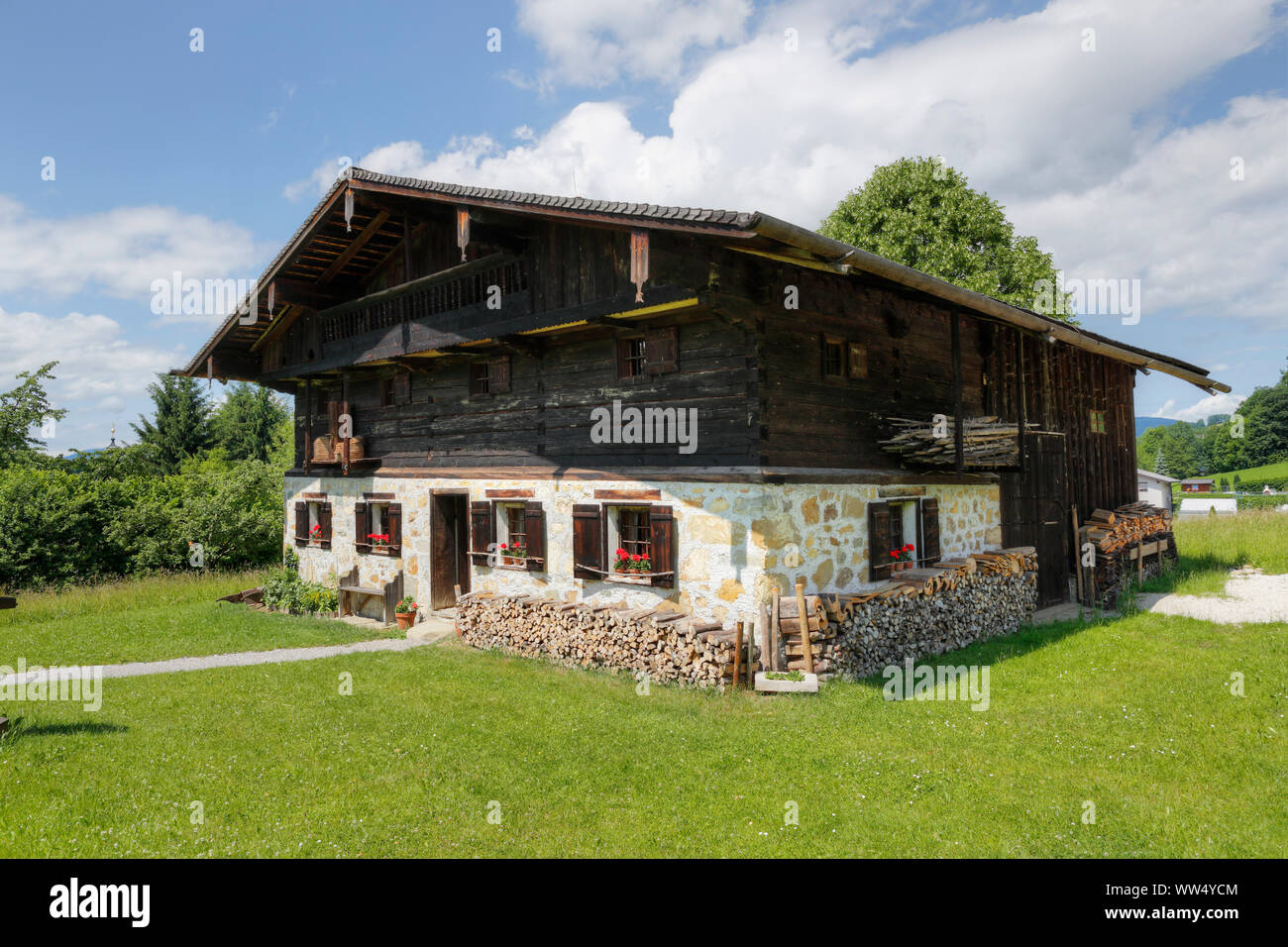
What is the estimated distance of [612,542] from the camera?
11.8 meters

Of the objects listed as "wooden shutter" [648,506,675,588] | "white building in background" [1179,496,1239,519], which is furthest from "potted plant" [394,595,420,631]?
"white building in background" [1179,496,1239,519]

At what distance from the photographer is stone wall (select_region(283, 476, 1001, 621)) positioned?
10.0 m

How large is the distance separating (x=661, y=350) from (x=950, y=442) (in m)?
5.18

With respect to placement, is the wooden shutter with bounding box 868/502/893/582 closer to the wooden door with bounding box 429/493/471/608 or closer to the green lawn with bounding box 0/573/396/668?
the wooden door with bounding box 429/493/471/608

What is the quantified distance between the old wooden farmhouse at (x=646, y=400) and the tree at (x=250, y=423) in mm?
27736

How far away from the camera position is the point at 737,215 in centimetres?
823

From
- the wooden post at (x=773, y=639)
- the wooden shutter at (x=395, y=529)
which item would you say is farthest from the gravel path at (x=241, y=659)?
the wooden post at (x=773, y=639)

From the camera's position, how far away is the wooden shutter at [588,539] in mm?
11750

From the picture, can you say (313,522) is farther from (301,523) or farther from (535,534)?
(535,534)

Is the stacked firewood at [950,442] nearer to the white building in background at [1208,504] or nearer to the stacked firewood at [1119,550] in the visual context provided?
the stacked firewood at [1119,550]

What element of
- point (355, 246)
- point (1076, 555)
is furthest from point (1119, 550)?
point (355, 246)

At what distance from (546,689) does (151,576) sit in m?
16.3
